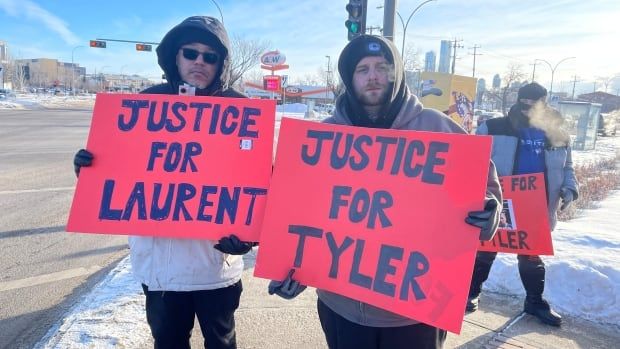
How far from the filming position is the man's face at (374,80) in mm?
2043

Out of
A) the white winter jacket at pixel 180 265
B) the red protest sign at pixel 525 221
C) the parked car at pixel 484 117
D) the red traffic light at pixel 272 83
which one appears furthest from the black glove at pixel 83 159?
the red traffic light at pixel 272 83

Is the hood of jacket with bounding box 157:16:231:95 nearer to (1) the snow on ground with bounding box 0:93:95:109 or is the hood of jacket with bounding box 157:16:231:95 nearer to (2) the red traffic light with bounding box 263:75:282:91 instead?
(2) the red traffic light with bounding box 263:75:282:91

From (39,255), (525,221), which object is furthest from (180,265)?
(39,255)

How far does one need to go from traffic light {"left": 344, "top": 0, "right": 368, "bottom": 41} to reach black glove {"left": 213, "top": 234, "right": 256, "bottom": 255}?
6108mm

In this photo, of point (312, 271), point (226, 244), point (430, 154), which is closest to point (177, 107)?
point (226, 244)

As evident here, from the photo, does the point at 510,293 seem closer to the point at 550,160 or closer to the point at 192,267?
the point at 550,160

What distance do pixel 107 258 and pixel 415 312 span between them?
170 inches

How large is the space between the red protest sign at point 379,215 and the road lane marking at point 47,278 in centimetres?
335

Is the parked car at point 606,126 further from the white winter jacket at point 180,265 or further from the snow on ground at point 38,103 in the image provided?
the snow on ground at point 38,103

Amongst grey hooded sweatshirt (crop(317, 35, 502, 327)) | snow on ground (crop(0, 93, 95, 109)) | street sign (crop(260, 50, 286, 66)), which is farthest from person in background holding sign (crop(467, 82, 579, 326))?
snow on ground (crop(0, 93, 95, 109))

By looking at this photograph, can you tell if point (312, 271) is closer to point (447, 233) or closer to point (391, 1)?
point (447, 233)

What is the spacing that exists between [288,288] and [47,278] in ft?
11.6

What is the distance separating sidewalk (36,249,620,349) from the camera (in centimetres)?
310

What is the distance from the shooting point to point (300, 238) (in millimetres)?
2021
